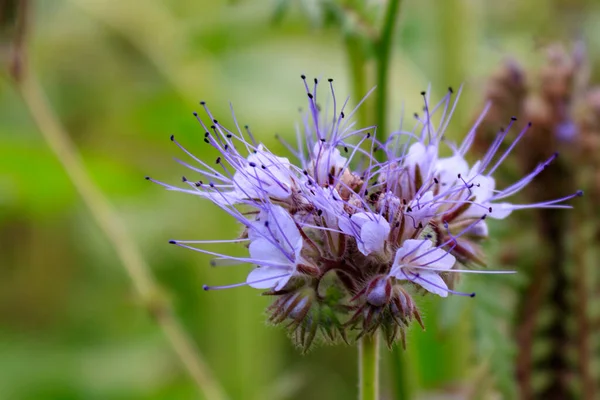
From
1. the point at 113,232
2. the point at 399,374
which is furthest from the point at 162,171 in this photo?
the point at 399,374

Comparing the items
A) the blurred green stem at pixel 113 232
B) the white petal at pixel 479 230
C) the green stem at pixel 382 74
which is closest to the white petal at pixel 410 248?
the white petal at pixel 479 230

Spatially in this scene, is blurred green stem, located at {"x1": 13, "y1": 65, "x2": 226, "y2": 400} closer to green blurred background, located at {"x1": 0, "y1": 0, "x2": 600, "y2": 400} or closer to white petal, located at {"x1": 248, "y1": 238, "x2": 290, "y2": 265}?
green blurred background, located at {"x1": 0, "y1": 0, "x2": 600, "y2": 400}

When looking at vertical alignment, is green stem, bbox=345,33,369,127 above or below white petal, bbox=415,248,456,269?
above

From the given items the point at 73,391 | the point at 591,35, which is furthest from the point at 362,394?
the point at 591,35

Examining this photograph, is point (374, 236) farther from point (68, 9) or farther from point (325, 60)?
point (68, 9)

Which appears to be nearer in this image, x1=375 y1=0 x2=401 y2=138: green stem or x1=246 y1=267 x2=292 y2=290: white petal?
x1=246 y1=267 x2=292 y2=290: white petal

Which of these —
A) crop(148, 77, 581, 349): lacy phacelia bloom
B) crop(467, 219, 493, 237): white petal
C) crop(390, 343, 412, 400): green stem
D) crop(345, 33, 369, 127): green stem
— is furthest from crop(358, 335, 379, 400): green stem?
crop(345, 33, 369, 127): green stem

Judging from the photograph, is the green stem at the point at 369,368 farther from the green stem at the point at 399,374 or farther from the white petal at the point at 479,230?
the green stem at the point at 399,374
